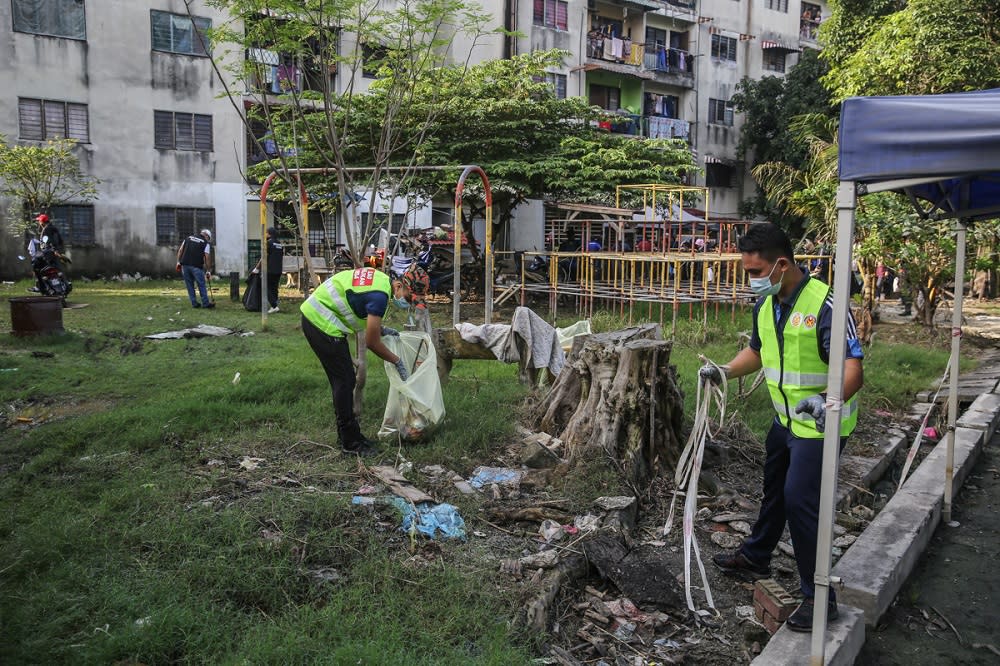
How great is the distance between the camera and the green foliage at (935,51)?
13.2m

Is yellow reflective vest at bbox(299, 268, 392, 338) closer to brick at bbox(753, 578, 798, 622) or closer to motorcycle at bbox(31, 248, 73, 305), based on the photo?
brick at bbox(753, 578, 798, 622)

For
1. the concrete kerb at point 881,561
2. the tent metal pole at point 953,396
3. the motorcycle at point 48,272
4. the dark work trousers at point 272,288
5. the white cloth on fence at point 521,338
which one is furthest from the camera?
the dark work trousers at point 272,288

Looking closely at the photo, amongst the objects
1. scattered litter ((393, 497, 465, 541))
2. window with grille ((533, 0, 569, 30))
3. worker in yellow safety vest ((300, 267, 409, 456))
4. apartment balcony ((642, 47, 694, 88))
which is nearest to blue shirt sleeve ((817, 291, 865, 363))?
scattered litter ((393, 497, 465, 541))

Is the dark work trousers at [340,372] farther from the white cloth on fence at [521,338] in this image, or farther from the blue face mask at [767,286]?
the blue face mask at [767,286]

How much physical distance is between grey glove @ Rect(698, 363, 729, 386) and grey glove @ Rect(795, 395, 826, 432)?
0.59 m

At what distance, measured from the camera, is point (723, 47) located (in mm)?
30766

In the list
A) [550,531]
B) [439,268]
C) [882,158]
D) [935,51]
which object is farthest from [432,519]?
[935,51]

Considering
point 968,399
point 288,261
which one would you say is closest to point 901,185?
point 968,399

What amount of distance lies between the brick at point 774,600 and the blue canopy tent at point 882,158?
397 mm

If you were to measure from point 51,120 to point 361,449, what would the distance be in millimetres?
19174

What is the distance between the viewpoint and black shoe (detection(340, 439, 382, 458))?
528 cm

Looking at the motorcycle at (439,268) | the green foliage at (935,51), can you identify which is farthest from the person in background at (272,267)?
the green foliage at (935,51)

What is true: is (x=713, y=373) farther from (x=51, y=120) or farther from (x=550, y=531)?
(x=51, y=120)

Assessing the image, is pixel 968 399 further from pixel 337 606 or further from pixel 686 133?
pixel 686 133
